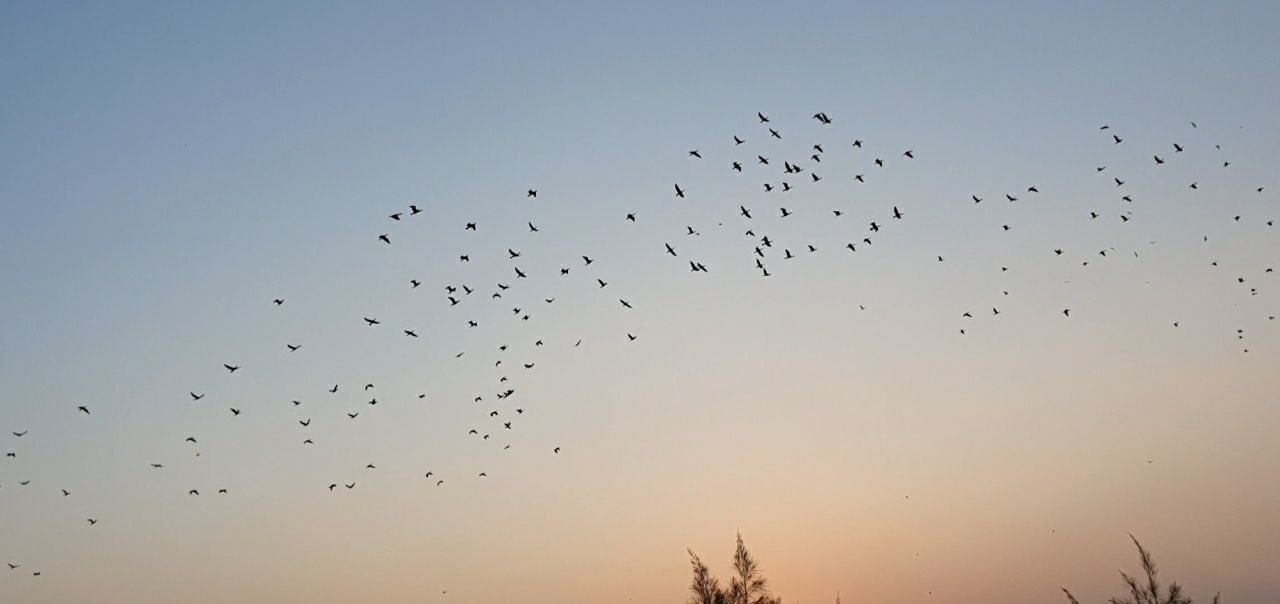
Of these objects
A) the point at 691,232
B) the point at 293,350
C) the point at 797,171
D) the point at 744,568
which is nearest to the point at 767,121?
the point at 797,171

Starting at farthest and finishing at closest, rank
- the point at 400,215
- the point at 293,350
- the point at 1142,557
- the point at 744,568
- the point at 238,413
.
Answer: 1. the point at 238,413
2. the point at 293,350
3. the point at 400,215
4. the point at 744,568
5. the point at 1142,557

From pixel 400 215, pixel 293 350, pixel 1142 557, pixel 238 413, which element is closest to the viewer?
pixel 1142 557

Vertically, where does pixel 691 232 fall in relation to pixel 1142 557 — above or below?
above

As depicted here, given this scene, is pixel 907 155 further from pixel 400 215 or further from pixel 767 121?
pixel 400 215

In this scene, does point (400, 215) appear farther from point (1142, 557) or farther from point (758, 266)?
point (1142, 557)

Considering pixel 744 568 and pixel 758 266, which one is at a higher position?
pixel 758 266

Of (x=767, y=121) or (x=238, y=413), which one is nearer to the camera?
(x=767, y=121)

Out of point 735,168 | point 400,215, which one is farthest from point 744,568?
point 400,215

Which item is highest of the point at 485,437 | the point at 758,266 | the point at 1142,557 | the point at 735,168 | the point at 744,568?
the point at 735,168

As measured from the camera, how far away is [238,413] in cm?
5278

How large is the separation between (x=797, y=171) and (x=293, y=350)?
924 inches

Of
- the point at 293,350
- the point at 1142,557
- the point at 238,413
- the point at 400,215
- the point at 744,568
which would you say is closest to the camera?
the point at 1142,557

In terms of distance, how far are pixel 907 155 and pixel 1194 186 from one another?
12.9 meters

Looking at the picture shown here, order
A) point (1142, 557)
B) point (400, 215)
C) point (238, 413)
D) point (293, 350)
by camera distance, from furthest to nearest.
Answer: point (238, 413)
point (293, 350)
point (400, 215)
point (1142, 557)
